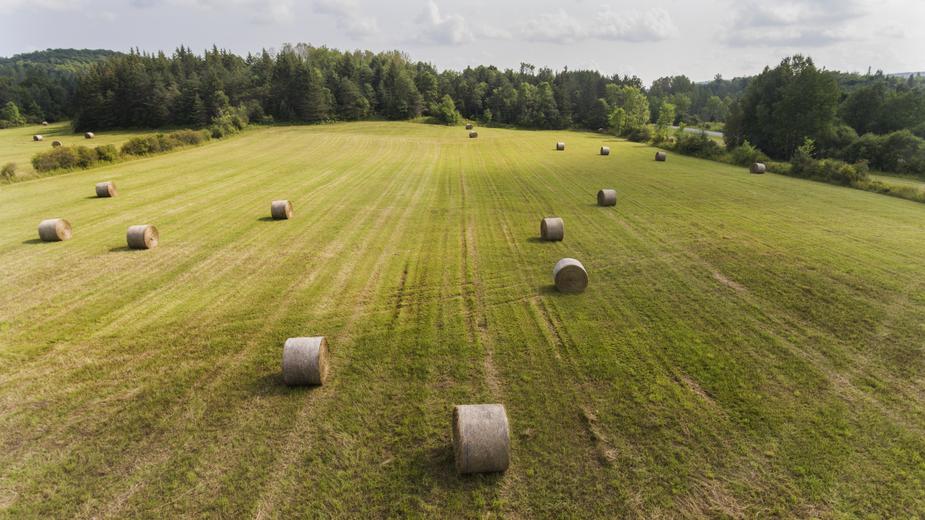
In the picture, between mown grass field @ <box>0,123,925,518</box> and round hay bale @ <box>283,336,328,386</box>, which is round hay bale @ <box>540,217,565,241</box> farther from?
round hay bale @ <box>283,336,328,386</box>

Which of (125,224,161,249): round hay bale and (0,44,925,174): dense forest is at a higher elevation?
(0,44,925,174): dense forest

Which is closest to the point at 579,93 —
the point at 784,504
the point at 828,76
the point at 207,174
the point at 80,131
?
the point at 828,76

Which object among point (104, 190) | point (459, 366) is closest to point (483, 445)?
point (459, 366)

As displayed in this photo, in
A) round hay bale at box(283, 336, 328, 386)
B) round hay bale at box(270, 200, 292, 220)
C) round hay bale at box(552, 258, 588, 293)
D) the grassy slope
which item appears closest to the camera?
round hay bale at box(283, 336, 328, 386)

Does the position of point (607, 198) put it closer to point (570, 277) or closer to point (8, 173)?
point (570, 277)

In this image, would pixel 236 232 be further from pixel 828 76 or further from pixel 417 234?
pixel 828 76

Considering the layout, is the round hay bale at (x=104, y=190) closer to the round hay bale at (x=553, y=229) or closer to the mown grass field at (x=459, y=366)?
the mown grass field at (x=459, y=366)

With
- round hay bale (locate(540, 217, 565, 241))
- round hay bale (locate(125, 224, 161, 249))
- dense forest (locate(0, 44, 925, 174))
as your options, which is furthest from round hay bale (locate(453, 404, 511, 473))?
dense forest (locate(0, 44, 925, 174))
